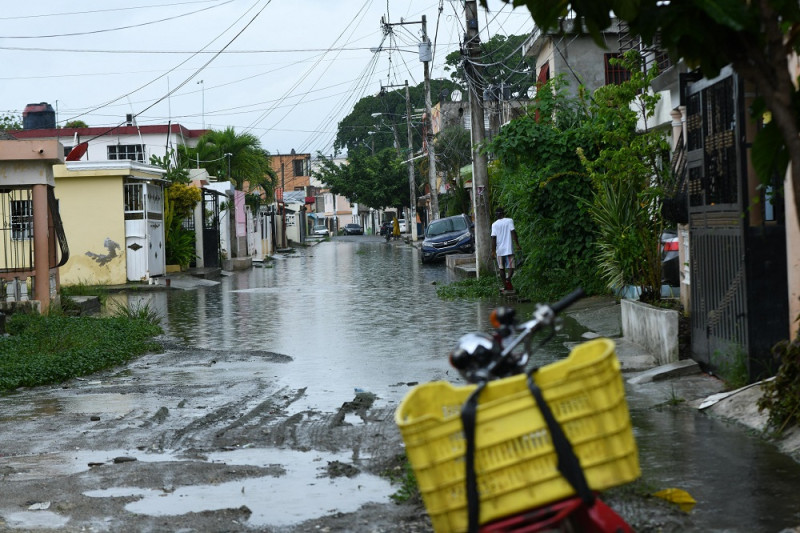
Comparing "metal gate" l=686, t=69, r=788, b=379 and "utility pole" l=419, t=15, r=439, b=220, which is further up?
"utility pole" l=419, t=15, r=439, b=220

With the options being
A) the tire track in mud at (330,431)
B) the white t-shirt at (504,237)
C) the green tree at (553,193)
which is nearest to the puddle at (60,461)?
the tire track in mud at (330,431)

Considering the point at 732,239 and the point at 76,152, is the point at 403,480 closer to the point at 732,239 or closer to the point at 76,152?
the point at 732,239

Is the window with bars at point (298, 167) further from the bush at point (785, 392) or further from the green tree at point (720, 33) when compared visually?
the green tree at point (720, 33)

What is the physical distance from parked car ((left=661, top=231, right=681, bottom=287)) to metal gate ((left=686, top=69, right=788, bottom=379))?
267cm

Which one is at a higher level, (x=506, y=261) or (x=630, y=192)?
(x=630, y=192)

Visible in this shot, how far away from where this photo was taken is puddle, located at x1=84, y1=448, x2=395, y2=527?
6.10 m

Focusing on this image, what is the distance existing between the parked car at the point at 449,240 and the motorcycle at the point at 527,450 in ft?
117

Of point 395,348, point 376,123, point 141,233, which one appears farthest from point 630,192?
point 376,123

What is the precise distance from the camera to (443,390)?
150 inches

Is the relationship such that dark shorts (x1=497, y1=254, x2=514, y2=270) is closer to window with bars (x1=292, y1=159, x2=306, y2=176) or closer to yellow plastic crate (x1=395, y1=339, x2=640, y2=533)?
yellow plastic crate (x1=395, y1=339, x2=640, y2=533)

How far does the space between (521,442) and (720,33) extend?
1912 millimetres

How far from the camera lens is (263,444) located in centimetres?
812

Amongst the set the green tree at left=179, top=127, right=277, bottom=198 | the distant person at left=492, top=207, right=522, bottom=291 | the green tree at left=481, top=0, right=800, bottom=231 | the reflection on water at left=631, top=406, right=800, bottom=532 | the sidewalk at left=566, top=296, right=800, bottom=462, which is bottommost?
the reflection on water at left=631, top=406, right=800, bottom=532

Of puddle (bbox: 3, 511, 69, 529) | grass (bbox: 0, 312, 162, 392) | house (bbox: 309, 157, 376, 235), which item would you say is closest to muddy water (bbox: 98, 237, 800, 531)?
grass (bbox: 0, 312, 162, 392)
